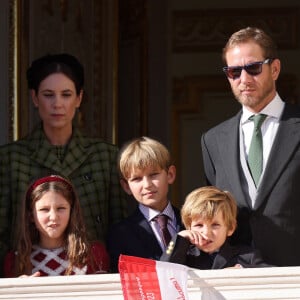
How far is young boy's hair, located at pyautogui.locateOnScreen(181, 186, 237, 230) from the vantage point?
619 cm

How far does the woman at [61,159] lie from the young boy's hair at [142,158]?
16 centimetres

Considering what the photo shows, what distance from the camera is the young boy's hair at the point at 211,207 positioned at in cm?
619

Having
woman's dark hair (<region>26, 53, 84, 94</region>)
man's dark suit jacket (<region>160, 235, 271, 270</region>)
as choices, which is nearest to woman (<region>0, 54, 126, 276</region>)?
woman's dark hair (<region>26, 53, 84, 94</region>)

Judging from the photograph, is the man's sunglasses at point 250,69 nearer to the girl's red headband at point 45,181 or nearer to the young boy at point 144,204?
the young boy at point 144,204

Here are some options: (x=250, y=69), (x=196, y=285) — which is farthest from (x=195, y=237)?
(x=250, y=69)

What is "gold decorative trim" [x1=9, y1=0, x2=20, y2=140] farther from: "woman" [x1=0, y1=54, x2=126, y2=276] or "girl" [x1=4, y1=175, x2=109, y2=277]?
"girl" [x1=4, y1=175, x2=109, y2=277]

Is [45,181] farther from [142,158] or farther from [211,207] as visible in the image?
[211,207]

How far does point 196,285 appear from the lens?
237 inches

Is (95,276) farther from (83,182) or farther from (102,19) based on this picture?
(102,19)

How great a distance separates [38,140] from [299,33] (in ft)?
9.39

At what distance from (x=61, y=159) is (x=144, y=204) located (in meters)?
0.36

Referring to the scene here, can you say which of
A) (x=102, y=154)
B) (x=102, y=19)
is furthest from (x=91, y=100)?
(x=102, y=154)

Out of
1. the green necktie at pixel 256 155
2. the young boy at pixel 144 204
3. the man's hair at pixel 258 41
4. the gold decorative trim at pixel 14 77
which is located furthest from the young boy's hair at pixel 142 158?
the gold decorative trim at pixel 14 77

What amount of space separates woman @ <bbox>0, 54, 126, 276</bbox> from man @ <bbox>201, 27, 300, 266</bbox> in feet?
1.41
